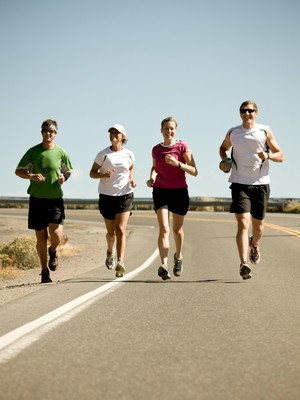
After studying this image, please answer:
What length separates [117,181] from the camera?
10336mm

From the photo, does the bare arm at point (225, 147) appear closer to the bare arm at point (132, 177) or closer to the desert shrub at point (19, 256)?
the bare arm at point (132, 177)

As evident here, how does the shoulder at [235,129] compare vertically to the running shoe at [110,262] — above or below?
above

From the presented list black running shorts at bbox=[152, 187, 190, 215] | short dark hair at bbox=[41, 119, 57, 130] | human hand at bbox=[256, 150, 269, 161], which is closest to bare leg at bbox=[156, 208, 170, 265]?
black running shorts at bbox=[152, 187, 190, 215]

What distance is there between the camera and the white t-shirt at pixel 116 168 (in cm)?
1024

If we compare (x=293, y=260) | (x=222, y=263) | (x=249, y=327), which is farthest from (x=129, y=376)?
(x=293, y=260)

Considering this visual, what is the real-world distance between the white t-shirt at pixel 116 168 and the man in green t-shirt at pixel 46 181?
0.52 metres

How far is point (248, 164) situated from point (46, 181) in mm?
2890

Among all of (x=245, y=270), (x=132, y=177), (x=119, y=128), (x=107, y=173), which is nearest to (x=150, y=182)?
(x=132, y=177)

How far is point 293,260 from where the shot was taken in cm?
1366

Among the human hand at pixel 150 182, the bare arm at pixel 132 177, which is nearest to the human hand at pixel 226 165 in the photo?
the human hand at pixel 150 182

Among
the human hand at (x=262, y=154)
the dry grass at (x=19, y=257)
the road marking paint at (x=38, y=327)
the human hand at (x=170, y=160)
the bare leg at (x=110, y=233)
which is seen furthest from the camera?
the dry grass at (x=19, y=257)

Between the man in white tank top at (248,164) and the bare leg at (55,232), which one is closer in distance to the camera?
the man in white tank top at (248,164)

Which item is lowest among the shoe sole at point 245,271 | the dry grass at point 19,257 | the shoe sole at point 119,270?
the dry grass at point 19,257

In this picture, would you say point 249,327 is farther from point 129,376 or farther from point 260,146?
point 260,146
